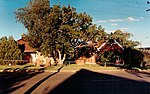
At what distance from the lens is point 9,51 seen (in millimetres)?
37062

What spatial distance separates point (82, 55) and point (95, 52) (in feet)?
8.78

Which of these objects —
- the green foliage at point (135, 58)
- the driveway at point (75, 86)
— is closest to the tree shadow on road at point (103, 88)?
the driveway at point (75, 86)

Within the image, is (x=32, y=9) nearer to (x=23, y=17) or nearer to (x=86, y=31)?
(x=23, y=17)

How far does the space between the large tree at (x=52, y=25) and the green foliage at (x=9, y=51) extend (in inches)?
114

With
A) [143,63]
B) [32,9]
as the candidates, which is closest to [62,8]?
[32,9]

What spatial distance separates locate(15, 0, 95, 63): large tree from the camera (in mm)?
35406

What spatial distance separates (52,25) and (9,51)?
27.1ft

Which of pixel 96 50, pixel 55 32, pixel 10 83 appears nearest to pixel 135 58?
pixel 96 50

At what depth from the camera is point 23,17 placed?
36.7 metres

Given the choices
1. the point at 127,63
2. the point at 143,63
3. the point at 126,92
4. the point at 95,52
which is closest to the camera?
the point at 126,92

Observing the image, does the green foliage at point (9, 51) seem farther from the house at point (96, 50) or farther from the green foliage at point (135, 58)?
the green foliage at point (135, 58)

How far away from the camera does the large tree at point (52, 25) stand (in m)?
35.4

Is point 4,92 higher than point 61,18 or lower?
lower

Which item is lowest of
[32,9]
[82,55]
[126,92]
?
[126,92]
